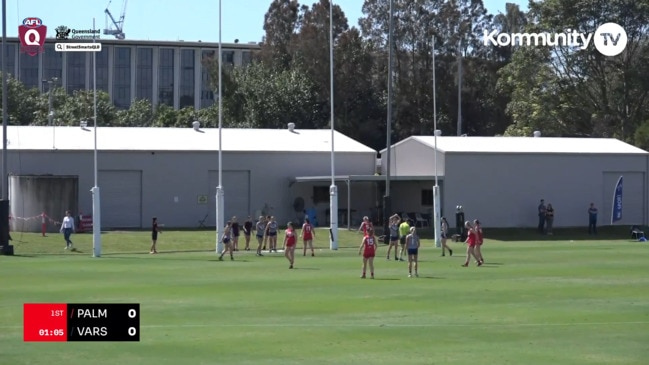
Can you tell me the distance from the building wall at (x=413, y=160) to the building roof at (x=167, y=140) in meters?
2.09

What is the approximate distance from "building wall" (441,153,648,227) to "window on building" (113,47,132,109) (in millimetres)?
75899

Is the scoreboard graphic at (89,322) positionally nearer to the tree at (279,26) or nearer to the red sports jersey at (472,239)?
the red sports jersey at (472,239)

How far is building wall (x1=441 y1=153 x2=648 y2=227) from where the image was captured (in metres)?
66.3

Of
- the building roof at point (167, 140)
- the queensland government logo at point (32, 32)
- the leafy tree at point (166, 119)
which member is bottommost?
the building roof at point (167, 140)

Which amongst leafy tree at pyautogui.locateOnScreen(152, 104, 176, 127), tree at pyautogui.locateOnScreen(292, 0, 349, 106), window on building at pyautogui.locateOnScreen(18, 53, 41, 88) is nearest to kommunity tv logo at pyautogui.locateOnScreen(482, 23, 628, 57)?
tree at pyautogui.locateOnScreen(292, 0, 349, 106)

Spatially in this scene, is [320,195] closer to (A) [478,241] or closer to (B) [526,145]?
(B) [526,145]

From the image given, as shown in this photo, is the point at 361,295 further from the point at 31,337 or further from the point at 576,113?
the point at 576,113

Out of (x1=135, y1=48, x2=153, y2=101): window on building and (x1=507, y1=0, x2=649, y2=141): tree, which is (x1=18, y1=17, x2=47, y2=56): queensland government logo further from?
(x1=135, y1=48, x2=153, y2=101): window on building

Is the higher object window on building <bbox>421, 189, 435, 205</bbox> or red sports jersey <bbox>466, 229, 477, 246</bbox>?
window on building <bbox>421, 189, 435, 205</bbox>

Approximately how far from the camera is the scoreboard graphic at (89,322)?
1662cm

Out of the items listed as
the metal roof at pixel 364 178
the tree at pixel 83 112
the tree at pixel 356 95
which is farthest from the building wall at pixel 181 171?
the tree at pixel 83 112

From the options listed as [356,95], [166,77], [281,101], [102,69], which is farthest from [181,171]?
[166,77]

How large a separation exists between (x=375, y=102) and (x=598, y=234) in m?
39.4

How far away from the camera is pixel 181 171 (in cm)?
6700
